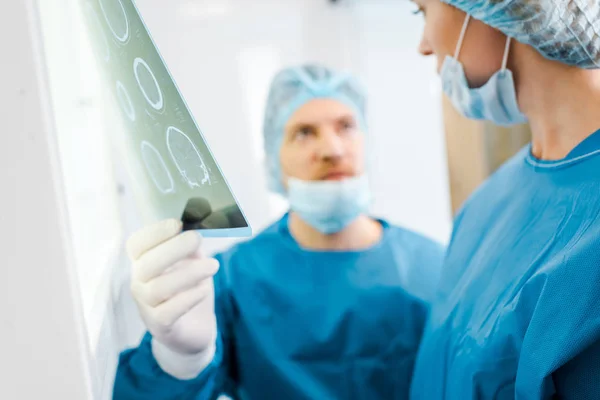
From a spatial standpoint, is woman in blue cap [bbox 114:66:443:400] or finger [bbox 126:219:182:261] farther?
woman in blue cap [bbox 114:66:443:400]

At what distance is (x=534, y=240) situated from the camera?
0.77 metres

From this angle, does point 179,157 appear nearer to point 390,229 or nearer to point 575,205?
point 575,205

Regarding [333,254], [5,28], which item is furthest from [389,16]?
[5,28]

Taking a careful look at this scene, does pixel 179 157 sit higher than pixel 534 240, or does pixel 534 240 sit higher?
pixel 179 157

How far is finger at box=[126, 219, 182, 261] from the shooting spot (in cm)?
66

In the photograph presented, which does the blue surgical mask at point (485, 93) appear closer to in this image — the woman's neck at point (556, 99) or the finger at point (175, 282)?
the woman's neck at point (556, 99)

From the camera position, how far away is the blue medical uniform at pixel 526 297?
1.98 ft

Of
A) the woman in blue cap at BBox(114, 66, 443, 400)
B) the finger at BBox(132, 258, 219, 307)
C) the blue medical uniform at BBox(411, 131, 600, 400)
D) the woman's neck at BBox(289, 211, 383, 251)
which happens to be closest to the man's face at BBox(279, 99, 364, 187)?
the woman in blue cap at BBox(114, 66, 443, 400)

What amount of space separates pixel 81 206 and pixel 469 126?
53.2 inches

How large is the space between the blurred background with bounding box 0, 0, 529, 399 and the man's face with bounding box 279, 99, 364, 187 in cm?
37

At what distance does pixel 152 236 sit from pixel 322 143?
63 centimetres

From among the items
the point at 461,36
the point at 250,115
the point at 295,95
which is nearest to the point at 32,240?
the point at 461,36

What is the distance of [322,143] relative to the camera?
48.3 inches

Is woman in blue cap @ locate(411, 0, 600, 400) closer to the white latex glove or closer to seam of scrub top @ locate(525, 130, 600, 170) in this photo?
seam of scrub top @ locate(525, 130, 600, 170)
